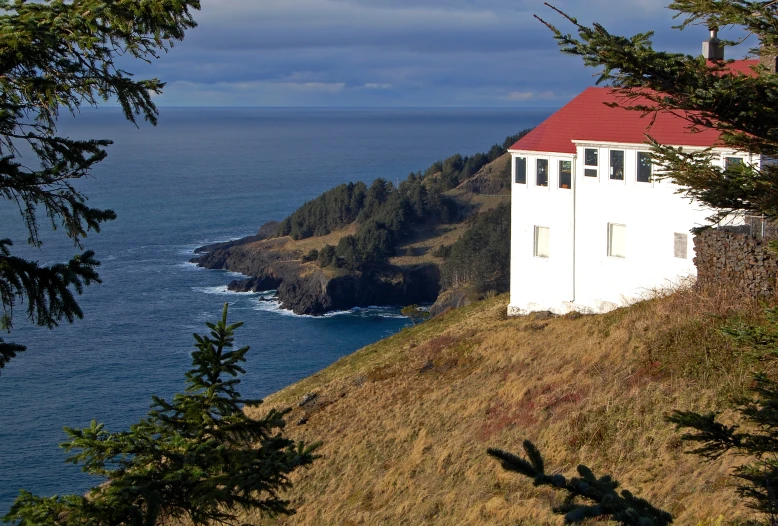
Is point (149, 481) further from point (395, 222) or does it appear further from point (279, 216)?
point (279, 216)

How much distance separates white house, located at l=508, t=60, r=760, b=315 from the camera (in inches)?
989

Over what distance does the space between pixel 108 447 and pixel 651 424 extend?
11393 mm

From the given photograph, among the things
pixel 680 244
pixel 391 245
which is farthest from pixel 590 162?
pixel 391 245

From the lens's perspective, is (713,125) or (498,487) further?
(498,487)

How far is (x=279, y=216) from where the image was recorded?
418 feet

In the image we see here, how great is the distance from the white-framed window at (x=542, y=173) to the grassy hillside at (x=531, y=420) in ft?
17.0

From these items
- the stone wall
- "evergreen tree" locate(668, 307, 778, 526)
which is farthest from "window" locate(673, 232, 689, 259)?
"evergreen tree" locate(668, 307, 778, 526)

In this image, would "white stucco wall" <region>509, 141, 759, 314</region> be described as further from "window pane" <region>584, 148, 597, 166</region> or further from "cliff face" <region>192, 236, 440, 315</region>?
"cliff face" <region>192, 236, 440, 315</region>

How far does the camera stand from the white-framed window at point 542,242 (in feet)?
94.9

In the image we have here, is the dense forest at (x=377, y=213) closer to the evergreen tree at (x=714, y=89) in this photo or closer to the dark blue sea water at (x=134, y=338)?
the dark blue sea water at (x=134, y=338)

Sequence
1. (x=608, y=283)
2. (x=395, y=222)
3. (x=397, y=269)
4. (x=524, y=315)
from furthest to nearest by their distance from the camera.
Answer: (x=395, y=222) < (x=397, y=269) < (x=524, y=315) < (x=608, y=283)

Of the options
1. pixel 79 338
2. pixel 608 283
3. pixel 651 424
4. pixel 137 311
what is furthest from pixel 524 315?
pixel 137 311

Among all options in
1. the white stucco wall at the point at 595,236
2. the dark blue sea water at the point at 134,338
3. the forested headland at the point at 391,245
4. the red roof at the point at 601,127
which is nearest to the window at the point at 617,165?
the white stucco wall at the point at 595,236

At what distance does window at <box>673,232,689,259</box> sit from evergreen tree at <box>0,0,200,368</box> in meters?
20.9
